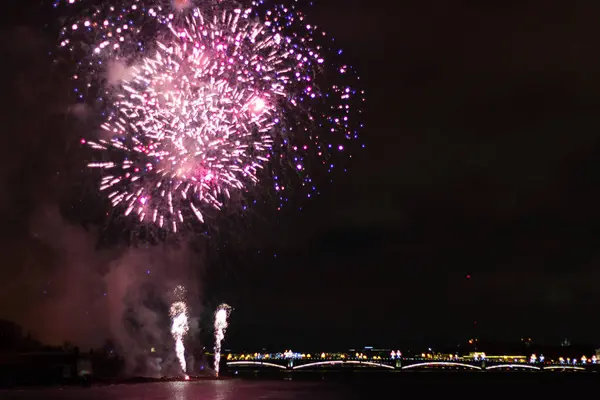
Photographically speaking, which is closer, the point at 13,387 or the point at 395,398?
the point at 13,387

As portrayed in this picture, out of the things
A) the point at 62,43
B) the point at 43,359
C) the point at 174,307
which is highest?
the point at 62,43

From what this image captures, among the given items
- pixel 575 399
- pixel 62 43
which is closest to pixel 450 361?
pixel 575 399

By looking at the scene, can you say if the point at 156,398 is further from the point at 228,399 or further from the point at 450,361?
the point at 450,361

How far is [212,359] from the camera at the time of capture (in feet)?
525

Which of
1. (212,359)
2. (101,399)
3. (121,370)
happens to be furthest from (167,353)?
(101,399)

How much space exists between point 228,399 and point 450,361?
123139 mm

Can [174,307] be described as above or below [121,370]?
above

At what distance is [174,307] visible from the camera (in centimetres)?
8656

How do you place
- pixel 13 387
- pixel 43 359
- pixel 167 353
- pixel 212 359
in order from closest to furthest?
pixel 13 387 < pixel 43 359 < pixel 167 353 < pixel 212 359

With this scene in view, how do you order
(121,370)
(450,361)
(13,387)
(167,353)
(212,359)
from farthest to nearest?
(450,361) → (212,359) → (167,353) → (121,370) → (13,387)

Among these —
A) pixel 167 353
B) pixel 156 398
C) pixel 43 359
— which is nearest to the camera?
pixel 156 398

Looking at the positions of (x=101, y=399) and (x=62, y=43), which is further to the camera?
(x=101, y=399)

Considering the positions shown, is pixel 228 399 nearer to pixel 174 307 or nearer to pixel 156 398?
pixel 156 398

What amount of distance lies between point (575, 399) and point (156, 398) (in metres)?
68.0
